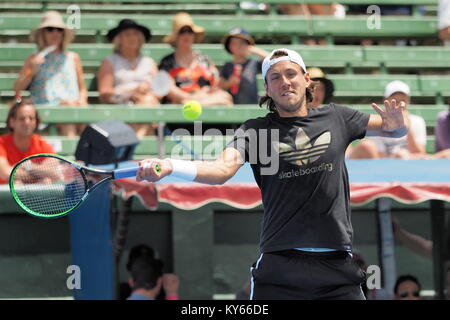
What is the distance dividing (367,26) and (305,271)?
5.84 m

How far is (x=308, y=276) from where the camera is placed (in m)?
3.74

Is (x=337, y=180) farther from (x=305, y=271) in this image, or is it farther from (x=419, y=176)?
(x=419, y=176)

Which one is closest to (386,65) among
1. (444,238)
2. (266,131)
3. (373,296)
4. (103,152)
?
(444,238)

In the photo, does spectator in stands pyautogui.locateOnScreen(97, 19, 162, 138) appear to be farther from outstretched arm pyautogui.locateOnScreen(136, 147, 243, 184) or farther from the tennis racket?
outstretched arm pyautogui.locateOnScreen(136, 147, 243, 184)

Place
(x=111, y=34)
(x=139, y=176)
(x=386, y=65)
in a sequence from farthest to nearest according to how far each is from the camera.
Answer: (x=386, y=65) → (x=111, y=34) → (x=139, y=176)

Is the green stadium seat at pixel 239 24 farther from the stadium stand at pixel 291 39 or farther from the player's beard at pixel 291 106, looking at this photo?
the player's beard at pixel 291 106

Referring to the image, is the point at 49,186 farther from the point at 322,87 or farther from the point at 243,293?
the point at 322,87

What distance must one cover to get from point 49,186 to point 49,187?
0.09 feet

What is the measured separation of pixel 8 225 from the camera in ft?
21.8

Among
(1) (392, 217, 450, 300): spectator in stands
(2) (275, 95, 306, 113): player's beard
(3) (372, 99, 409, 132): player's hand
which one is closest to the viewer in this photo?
(2) (275, 95, 306, 113): player's beard

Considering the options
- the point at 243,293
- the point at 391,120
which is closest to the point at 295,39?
the point at 243,293

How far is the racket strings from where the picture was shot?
430cm

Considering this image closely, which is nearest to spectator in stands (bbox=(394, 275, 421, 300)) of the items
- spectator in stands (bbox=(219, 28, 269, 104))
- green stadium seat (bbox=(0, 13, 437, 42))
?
spectator in stands (bbox=(219, 28, 269, 104))

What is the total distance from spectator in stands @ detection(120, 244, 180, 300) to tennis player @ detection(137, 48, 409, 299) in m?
2.84
